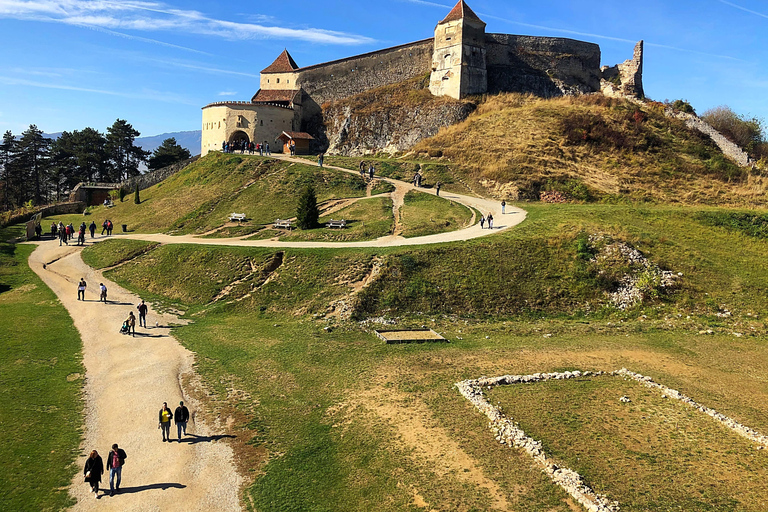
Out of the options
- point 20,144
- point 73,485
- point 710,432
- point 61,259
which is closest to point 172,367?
point 73,485

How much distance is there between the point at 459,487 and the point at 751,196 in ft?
137

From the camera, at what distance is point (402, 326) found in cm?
2427

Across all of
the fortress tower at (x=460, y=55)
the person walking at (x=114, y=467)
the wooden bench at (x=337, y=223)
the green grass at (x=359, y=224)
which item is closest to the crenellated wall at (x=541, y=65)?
the fortress tower at (x=460, y=55)

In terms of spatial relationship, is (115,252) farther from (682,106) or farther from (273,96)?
(682,106)

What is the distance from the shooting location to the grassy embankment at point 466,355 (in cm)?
1232

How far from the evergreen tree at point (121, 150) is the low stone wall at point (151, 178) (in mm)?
18150

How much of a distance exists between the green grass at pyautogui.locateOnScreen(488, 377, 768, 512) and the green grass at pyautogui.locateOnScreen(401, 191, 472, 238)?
1829 cm

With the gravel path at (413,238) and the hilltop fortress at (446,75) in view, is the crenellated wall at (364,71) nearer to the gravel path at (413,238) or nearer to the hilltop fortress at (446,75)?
the hilltop fortress at (446,75)

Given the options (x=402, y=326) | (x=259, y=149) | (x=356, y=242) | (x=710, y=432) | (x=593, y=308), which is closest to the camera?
(x=710, y=432)

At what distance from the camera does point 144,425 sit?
612 inches

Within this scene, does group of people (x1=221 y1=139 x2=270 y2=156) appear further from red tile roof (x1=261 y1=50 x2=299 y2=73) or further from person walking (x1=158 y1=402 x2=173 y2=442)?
person walking (x1=158 y1=402 x2=173 y2=442)

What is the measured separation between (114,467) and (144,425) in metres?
3.31

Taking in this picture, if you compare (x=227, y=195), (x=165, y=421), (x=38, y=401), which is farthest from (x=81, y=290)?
(x=227, y=195)

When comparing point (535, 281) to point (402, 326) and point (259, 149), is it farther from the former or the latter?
point (259, 149)
